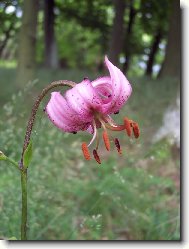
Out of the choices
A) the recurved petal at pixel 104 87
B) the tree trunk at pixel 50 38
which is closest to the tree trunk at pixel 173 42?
the tree trunk at pixel 50 38

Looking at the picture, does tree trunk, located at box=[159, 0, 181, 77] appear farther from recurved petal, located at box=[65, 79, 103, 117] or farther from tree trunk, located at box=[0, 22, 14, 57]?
recurved petal, located at box=[65, 79, 103, 117]

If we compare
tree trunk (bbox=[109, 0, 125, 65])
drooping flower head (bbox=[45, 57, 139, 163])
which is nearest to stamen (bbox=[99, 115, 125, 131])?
drooping flower head (bbox=[45, 57, 139, 163])

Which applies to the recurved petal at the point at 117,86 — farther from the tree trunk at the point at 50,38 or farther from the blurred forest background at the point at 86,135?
the tree trunk at the point at 50,38

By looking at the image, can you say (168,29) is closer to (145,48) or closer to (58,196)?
(145,48)

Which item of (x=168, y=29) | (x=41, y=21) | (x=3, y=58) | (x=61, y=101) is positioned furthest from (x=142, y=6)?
(x=61, y=101)

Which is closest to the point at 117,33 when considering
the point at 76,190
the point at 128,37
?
the point at 128,37
